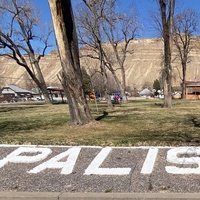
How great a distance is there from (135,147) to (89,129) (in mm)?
4274

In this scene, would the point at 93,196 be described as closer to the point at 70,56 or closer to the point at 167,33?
the point at 70,56

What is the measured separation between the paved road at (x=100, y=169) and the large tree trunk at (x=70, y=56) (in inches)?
183

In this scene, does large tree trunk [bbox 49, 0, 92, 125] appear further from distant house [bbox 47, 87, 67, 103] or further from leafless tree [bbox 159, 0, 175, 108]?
distant house [bbox 47, 87, 67, 103]

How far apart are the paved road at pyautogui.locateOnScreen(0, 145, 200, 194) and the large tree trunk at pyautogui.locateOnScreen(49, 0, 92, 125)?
4654mm

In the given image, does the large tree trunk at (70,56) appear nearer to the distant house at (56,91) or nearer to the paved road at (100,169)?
the paved road at (100,169)

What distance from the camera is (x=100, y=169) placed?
795 cm

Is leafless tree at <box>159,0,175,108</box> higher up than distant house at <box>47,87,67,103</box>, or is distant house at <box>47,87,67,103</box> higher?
leafless tree at <box>159,0,175,108</box>

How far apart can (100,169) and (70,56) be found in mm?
6726

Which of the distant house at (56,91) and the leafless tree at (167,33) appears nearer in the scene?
the leafless tree at (167,33)

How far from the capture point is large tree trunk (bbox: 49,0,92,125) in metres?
13.6

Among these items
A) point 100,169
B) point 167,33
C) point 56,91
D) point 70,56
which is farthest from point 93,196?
point 56,91

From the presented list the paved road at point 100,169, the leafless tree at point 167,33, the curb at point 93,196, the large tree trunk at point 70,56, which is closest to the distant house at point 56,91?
the leafless tree at point 167,33

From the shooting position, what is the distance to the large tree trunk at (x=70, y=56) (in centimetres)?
1362

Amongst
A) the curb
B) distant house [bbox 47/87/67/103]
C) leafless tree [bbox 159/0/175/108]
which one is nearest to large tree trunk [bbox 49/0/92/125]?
the curb
